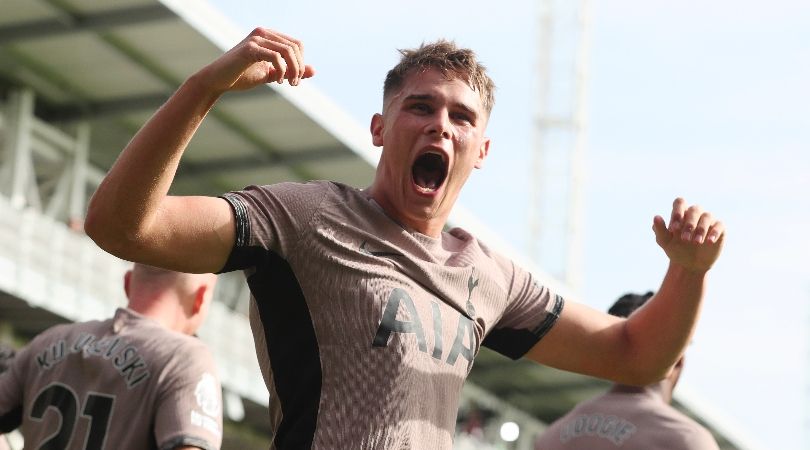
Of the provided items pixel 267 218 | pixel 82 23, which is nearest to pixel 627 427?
pixel 267 218

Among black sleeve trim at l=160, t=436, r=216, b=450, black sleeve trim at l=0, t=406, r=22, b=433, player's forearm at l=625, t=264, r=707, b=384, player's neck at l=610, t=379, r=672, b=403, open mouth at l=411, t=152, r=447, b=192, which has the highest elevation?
open mouth at l=411, t=152, r=447, b=192

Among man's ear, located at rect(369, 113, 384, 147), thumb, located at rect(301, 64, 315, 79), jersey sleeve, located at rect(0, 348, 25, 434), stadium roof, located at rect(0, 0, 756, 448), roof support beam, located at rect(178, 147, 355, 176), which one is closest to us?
thumb, located at rect(301, 64, 315, 79)

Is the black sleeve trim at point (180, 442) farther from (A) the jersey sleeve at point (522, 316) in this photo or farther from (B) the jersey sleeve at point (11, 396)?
(A) the jersey sleeve at point (522, 316)

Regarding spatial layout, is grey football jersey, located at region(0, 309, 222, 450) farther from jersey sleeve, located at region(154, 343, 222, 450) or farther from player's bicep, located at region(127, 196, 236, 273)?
player's bicep, located at region(127, 196, 236, 273)

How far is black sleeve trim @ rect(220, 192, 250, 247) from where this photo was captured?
140 inches

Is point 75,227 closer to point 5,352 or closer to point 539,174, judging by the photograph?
point 5,352

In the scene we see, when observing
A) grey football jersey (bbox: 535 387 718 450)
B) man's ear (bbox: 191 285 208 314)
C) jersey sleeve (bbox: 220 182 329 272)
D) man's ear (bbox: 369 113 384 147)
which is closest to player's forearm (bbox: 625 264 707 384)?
man's ear (bbox: 369 113 384 147)

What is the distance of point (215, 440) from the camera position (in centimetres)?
537

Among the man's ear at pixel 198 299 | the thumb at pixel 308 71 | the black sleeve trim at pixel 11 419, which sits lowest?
the black sleeve trim at pixel 11 419

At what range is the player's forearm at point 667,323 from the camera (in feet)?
14.0

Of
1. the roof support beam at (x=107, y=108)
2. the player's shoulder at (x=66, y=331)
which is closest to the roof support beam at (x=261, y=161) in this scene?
the roof support beam at (x=107, y=108)

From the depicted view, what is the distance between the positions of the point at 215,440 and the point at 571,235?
65.7 metres

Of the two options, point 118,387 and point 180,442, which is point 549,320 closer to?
point 180,442

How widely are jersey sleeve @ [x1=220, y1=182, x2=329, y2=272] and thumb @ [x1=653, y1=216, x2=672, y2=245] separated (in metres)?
0.91
